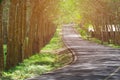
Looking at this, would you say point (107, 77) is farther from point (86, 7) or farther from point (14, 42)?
point (86, 7)

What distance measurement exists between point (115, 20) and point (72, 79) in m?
42.4

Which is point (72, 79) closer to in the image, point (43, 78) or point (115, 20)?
point (43, 78)

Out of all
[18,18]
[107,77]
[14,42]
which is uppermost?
[18,18]

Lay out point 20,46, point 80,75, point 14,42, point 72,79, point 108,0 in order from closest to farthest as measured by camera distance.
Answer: point 72,79 < point 80,75 < point 14,42 < point 20,46 < point 108,0

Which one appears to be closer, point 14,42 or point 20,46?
point 14,42

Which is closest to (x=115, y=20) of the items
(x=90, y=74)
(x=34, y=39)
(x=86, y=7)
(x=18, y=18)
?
(x=86, y=7)

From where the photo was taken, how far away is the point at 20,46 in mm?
27734

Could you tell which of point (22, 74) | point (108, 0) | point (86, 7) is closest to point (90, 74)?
point (22, 74)

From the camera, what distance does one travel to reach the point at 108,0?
56.8m

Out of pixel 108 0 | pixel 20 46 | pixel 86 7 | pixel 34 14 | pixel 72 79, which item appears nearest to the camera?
pixel 72 79

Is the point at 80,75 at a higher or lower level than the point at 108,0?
lower

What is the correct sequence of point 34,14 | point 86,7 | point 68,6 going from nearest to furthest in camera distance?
point 34,14 < point 86,7 < point 68,6

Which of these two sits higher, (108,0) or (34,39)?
(108,0)

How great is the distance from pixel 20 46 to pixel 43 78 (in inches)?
378
